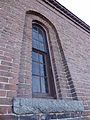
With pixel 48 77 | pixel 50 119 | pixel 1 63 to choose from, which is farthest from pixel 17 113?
pixel 48 77

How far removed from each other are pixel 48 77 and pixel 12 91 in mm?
1163

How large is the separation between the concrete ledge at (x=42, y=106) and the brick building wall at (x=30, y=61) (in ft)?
0.05

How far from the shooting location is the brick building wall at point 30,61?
164 cm

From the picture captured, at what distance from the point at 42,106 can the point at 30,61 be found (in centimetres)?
98

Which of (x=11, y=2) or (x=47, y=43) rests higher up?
(x=11, y=2)

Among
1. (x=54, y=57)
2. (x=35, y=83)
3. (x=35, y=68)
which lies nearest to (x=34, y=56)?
(x=35, y=68)

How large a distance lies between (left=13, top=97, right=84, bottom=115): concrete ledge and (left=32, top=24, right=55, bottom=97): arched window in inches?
13.0

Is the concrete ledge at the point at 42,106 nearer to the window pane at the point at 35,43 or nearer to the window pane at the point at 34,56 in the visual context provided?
the window pane at the point at 34,56

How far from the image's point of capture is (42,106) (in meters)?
1.82

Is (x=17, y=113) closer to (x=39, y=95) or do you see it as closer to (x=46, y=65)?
(x=39, y=95)

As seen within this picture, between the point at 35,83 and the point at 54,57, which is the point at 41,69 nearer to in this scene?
the point at 35,83

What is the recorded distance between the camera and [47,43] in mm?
3184

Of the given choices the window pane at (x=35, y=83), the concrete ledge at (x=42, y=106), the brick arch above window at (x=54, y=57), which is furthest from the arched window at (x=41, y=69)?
the concrete ledge at (x=42, y=106)

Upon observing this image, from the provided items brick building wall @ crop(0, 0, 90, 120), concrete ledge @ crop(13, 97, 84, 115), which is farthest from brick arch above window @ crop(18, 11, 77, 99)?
concrete ledge @ crop(13, 97, 84, 115)
